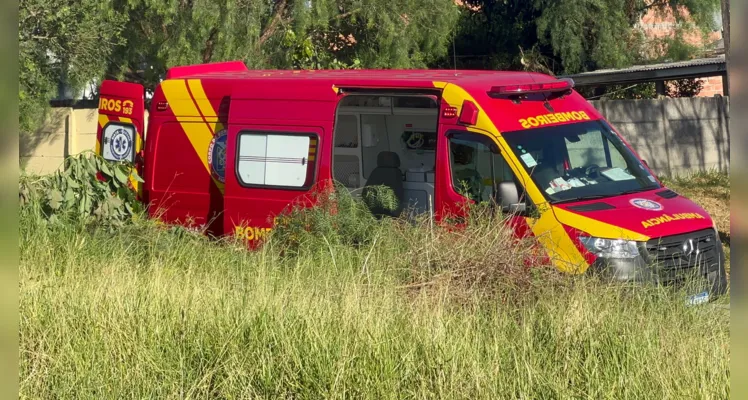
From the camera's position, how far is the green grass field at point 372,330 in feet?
16.1

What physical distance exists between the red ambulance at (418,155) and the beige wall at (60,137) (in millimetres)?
9195

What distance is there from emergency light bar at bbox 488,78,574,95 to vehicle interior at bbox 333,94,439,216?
162 cm

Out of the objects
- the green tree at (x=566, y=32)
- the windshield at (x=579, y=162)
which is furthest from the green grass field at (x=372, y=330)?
the green tree at (x=566, y=32)

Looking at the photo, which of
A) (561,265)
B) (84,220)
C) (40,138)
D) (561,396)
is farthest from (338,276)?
(40,138)

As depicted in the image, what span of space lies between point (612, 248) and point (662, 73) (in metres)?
11.8

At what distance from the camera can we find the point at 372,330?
17.5ft

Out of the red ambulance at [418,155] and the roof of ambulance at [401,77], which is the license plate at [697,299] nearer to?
the red ambulance at [418,155]

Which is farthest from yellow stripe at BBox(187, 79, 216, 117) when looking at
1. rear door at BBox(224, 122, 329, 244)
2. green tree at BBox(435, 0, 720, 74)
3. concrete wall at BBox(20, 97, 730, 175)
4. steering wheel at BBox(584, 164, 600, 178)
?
green tree at BBox(435, 0, 720, 74)

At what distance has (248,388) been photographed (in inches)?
201

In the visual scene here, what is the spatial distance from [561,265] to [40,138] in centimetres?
1607

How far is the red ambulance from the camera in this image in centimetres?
765

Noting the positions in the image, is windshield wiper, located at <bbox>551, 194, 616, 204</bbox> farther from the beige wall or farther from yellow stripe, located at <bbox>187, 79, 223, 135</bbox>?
the beige wall

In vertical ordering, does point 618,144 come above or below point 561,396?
above

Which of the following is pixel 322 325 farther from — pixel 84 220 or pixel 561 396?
pixel 84 220
